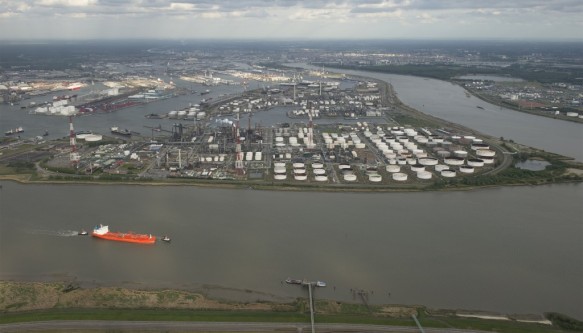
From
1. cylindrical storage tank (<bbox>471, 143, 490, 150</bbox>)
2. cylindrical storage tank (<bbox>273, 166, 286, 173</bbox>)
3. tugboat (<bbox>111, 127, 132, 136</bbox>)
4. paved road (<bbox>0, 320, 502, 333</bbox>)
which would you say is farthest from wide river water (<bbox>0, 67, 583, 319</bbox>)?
tugboat (<bbox>111, 127, 132, 136</bbox>)

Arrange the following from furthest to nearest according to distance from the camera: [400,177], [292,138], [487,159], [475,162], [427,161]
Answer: [292,138]
[487,159]
[427,161]
[475,162]
[400,177]

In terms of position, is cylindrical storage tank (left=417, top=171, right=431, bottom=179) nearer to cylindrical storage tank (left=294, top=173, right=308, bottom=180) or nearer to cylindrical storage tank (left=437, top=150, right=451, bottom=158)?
cylindrical storage tank (left=437, top=150, right=451, bottom=158)

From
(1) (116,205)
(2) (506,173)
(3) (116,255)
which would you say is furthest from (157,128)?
(2) (506,173)

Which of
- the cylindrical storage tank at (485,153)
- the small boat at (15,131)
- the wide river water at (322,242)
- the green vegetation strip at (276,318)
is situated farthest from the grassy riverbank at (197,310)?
the small boat at (15,131)

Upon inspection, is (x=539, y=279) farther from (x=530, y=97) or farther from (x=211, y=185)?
(x=530, y=97)

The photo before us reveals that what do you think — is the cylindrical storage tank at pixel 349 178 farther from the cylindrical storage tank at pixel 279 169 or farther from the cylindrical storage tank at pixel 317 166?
the cylindrical storage tank at pixel 279 169

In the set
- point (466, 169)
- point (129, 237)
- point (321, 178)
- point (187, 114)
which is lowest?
point (129, 237)

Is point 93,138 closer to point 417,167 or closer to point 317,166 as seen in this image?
point 317,166

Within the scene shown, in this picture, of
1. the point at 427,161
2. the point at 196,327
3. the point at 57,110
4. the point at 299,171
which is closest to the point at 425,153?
the point at 427,161
